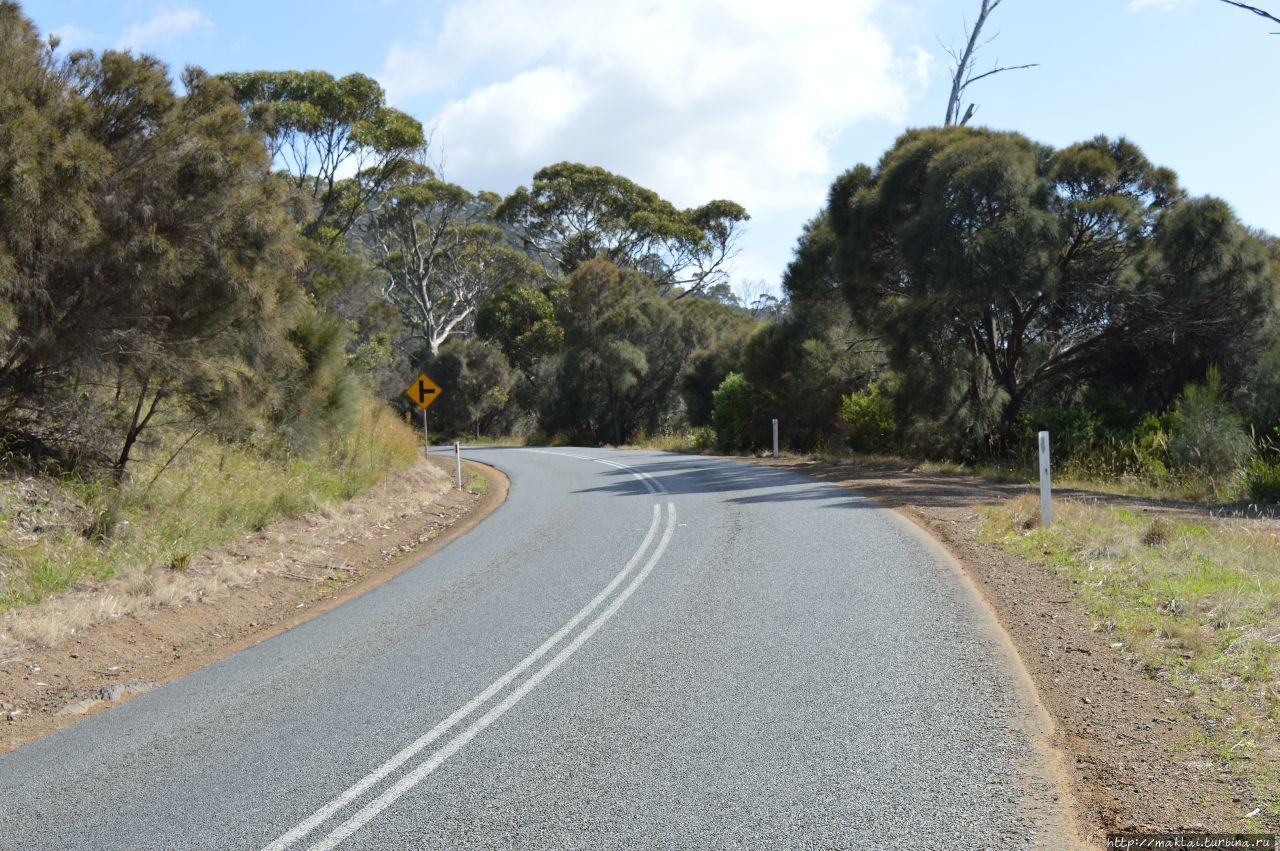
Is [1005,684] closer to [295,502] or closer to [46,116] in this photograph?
[46,116]

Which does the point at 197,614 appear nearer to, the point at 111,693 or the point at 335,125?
the point at 111,693

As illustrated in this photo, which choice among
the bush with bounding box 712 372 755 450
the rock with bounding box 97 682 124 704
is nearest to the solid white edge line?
the rock with bounding box 97 682 124 704

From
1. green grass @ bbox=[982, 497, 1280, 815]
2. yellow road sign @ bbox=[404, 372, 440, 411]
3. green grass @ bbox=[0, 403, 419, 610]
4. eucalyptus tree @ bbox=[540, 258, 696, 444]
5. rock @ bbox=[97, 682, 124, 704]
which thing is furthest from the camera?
eucalyptus tree @ bbox=[540, 258, 696, 444]

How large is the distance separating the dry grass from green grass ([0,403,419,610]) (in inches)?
0.5

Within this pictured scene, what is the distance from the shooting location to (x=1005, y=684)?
21.3ft

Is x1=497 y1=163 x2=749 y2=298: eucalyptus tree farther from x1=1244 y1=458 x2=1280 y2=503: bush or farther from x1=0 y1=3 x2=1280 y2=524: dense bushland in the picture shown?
x1=1244 y1=458 x2=1280 y2=503: bush

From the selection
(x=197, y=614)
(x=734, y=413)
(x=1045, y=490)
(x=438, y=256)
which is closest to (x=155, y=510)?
(x=197, y=614)

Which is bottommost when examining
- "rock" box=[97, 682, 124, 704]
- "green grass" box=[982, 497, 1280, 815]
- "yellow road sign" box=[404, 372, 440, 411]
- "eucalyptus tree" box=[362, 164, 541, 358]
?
"rock" box=[97, 682, 124, 704]

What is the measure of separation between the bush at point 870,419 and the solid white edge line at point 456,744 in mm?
21221

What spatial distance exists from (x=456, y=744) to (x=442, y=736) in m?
0.19

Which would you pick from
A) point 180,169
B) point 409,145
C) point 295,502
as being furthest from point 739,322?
point 180,169

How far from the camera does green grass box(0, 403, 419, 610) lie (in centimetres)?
1018

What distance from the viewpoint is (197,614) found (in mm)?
10281

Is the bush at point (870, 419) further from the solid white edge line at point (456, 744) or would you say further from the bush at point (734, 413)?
the solid white edge line at point (456, 744)
